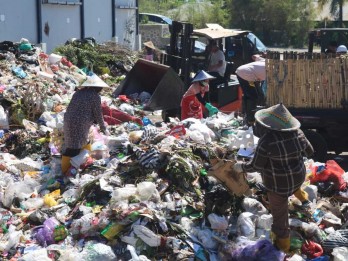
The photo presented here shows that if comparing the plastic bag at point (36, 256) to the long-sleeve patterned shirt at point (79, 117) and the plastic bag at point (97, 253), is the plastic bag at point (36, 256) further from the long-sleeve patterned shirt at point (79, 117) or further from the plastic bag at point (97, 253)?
the long-sleeve patterned shirt at point (79, 117)

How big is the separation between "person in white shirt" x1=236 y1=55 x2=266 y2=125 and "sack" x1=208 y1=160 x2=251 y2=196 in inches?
126

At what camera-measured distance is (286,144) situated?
536 centimetres

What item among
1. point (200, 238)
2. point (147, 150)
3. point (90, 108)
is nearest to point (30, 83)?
point (90, 108)

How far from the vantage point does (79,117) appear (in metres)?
7.54

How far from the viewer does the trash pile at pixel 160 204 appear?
5617 mm

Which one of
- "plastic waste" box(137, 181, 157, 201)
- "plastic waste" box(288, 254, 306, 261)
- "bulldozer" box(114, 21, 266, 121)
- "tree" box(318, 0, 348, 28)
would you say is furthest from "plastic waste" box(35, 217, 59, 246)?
"tree" box(318, 0, 348, 28)

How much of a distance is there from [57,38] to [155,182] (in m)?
15.1

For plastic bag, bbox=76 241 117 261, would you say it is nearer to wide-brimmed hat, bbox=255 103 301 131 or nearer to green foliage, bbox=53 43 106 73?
wide-brimmed hat, bbox=255 103 301 131

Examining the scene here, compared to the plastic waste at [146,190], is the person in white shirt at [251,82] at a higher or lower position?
higher

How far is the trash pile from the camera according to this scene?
18.4 ft

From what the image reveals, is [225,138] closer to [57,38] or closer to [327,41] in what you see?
[327,41]

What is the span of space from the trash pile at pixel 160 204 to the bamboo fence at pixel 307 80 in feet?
3.06

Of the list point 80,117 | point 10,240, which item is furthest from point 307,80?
point 10,240

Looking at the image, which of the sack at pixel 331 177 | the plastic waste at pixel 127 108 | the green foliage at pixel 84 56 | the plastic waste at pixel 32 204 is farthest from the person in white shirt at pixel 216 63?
the plastic waste at pixel 32 204
